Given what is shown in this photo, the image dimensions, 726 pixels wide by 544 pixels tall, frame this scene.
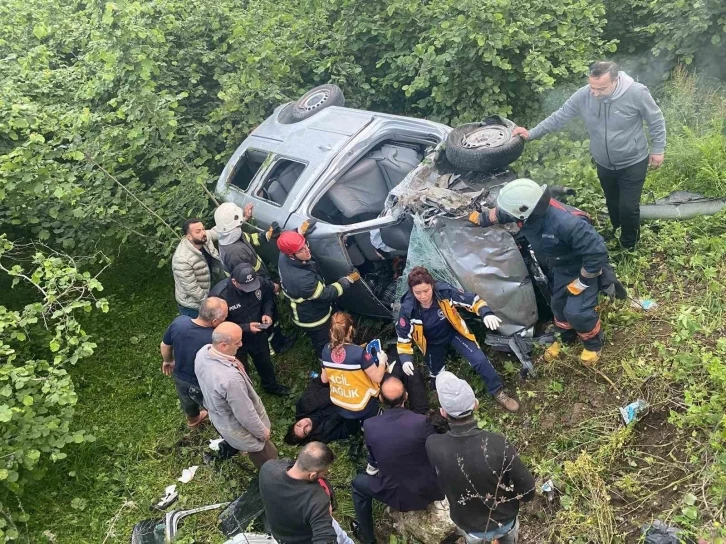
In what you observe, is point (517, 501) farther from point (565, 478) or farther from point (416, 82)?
point (416, 82)

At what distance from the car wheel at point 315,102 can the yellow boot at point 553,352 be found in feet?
11.3

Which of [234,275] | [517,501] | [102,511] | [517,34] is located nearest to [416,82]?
[517,34]

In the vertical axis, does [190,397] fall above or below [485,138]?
below

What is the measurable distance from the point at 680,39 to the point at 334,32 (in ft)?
14.1

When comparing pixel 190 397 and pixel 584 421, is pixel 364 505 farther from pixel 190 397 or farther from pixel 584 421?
pixel 190 397

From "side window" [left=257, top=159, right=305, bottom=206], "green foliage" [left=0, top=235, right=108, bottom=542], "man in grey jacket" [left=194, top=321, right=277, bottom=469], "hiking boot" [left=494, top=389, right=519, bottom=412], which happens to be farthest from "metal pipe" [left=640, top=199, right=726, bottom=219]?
"green foliage" [left=0, top=235, right=108, bottom=542]

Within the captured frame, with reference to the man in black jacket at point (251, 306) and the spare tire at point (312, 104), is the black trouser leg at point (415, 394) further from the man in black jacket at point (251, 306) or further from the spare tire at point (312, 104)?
the spare tire at point (312, 104)

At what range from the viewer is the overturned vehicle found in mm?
4520

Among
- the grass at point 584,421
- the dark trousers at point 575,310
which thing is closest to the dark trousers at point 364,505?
the grass at point 584,421

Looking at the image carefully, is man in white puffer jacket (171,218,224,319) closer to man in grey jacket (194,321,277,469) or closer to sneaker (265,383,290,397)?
sneaker (265,383,290,397)

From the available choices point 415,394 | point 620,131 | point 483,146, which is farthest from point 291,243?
point 620,131

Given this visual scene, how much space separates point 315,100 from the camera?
639 cm

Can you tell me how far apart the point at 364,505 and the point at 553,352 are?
189 centimetres

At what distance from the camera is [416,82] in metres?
6.50
